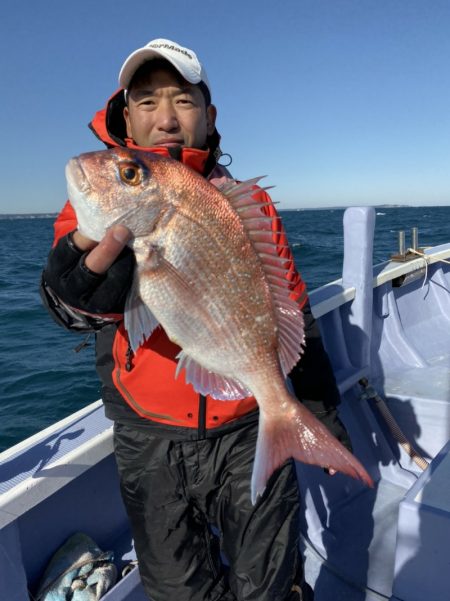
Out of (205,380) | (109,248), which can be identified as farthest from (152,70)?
(205,380)

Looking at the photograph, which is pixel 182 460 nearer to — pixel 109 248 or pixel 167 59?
pixel 109 248

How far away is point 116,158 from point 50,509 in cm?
196

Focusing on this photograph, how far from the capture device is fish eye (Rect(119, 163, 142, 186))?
1.55 metres

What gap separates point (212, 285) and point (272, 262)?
9.6 inches

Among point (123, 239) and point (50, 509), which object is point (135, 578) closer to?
point (50, 509)

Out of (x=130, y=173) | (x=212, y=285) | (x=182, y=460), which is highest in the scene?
(x=130, y=173)

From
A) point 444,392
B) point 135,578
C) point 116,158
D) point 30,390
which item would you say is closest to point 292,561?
point 135,578

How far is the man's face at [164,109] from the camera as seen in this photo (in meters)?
2.11

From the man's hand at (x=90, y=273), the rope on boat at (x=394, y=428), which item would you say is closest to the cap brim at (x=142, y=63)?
the man's hand at (x=90, y=273)

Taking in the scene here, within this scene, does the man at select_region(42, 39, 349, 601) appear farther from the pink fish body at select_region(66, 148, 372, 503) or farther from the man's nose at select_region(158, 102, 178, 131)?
the pink fish body at select_region(66, 148, 372, 503)

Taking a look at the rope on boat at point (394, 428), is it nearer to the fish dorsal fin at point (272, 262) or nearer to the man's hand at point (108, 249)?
the fish dorsal fin at point (272, 262)

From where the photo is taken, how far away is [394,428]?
383 cm

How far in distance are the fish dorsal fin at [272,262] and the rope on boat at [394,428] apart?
7.67 ft

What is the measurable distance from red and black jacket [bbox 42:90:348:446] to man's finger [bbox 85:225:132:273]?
4 cm
